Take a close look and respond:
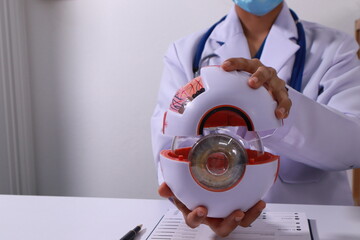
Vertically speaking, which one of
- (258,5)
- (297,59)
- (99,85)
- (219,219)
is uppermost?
→ (258,5)

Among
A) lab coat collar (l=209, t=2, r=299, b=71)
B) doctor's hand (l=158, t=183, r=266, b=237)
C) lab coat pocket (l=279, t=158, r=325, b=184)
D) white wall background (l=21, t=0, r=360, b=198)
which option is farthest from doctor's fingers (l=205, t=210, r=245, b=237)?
white wall background (l=21, t=0, r=360, b=198)

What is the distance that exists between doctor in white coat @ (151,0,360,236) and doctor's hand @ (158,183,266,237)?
17 cm

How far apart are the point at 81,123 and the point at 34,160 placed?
0.26 m

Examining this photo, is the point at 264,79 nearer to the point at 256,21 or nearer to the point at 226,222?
the point at 226,222

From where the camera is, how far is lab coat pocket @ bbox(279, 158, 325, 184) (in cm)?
76

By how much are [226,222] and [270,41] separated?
511 millimetres

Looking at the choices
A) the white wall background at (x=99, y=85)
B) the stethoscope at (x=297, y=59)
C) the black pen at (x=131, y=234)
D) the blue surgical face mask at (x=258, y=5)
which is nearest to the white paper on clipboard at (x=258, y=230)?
the black pen at (x=131, y=234)

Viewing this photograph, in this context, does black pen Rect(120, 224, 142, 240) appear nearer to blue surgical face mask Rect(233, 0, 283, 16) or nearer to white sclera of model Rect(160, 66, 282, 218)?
white sclera of model Rect(160, 66, 282, 218)

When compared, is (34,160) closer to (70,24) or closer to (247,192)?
(70,24)

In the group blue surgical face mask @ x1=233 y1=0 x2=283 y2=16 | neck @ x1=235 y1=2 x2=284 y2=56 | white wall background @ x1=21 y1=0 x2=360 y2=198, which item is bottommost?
white wall background @ x1=21 y1=0 x2=360 y2=198

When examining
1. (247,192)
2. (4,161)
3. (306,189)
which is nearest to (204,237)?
(247,192)

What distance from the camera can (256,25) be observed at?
2.89 ft

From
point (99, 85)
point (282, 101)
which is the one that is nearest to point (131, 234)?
point (282, 101)

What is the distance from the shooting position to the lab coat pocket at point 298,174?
76cm
